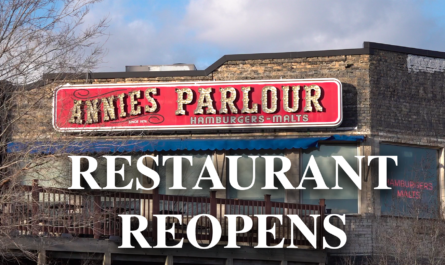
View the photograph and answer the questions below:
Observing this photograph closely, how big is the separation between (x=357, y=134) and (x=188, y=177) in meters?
4.88

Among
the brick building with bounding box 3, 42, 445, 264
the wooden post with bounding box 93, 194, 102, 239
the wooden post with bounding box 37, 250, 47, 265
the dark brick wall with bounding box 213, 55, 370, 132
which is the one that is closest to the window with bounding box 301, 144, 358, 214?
the brick building with bounding box 3, 42, 445, 264

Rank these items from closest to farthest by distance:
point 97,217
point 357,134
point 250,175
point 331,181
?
point 97,217 → point 357,134 → point 331,181 → point 250,175

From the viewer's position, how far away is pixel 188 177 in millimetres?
22031

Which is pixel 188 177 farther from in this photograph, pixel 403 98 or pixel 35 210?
pixel 403 98

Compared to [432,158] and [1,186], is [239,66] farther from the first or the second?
[1,186]

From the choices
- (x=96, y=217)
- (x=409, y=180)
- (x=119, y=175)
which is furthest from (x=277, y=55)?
(x=96, y=217)

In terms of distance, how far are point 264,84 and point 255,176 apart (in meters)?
2.58

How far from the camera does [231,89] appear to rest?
21.7 m

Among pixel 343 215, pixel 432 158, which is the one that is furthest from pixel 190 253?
pixel 432 158

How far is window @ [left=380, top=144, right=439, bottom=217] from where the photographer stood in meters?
21.3

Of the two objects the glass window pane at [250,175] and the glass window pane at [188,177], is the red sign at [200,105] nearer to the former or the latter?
the glass window pane at [250,175]

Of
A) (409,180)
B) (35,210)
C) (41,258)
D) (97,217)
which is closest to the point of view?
(35,210)

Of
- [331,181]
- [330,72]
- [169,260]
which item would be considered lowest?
[169,260]

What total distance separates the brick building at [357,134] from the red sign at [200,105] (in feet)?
0.98
